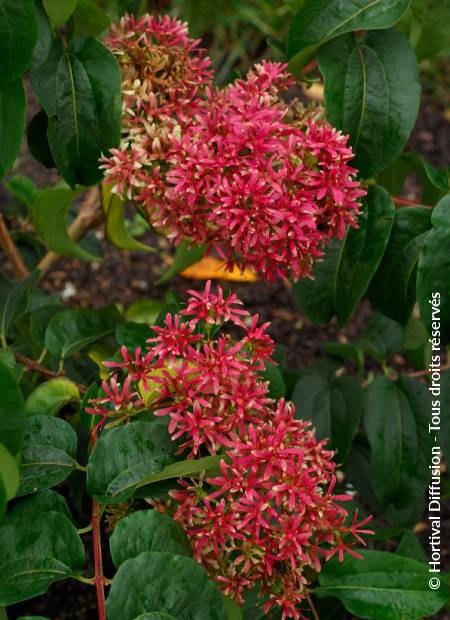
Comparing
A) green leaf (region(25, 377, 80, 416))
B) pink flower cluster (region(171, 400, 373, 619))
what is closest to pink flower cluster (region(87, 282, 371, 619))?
pink flower cluster (region(171, 400, 373, 619))

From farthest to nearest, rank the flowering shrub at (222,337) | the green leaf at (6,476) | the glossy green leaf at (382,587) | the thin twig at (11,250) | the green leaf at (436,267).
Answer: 1. the thin twig at (11,250)
2. the green leaf at (436,267)
3. the glossy green leaf at (382,587)
4. the flowering shrub at (222,337)
5. the green leaf at (6,476)

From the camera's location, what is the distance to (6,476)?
854mm

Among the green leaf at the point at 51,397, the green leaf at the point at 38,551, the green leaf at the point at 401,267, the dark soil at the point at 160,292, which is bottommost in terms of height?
the dark soil at the point at 160,292

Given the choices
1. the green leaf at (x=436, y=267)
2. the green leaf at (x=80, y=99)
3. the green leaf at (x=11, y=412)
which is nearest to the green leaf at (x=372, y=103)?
the green leaf at (x=436, y=267)

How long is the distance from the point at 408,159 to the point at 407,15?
8.5 inches

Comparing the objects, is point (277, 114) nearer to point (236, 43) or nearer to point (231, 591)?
point (231, 591)

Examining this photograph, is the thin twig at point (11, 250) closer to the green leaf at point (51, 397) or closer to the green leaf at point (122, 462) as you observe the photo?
the green leaf at point (51, 397)

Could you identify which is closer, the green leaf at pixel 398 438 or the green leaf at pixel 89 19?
the green leaf at pixel 89 19

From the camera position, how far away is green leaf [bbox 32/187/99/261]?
1.47 m

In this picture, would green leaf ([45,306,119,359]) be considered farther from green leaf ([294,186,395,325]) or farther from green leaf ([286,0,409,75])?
green leaf ([286,0,409,75])

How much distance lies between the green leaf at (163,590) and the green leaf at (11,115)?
0.53 metres

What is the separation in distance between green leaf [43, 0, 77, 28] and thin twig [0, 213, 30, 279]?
0.65 meters

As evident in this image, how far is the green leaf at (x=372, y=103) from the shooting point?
123 cm

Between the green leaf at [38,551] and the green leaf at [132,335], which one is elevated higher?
the green leaf at [132,335]
